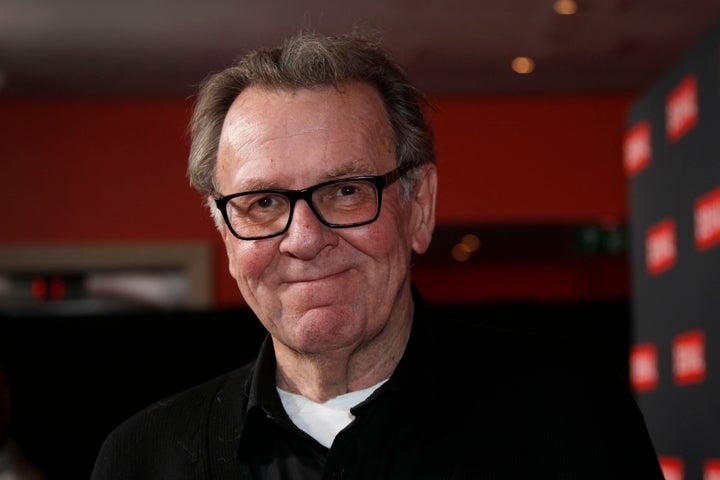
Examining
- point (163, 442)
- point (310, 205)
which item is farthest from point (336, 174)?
point (163, 442)

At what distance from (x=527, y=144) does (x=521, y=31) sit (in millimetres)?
1365

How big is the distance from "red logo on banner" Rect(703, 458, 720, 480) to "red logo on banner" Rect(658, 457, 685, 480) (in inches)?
7.1

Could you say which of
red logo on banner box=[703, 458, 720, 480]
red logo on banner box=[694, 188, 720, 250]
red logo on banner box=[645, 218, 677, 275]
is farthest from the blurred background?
red logo on banner box=[703, 458, 720, 480]

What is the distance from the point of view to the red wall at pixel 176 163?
6.71 meters

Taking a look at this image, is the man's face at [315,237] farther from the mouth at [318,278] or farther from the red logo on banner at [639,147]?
the red logo on banner at [639,147]

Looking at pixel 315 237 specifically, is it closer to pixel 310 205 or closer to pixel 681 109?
pixel 310 205

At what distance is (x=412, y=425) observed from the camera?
53.4 inches

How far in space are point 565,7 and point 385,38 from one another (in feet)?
2.81

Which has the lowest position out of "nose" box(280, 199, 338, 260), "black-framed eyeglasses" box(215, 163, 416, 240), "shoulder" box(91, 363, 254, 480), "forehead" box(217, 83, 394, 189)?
"shoulder" box(91, 363, 254, 480)

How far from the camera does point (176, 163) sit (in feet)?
22.1

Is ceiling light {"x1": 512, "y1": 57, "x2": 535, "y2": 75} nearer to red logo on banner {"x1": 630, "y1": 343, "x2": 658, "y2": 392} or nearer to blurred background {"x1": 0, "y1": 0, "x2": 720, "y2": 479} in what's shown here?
blurred background {"x1": 0, "y1": 0, "x2": 720, "y2": 479}

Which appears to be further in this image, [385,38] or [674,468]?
[385,38]

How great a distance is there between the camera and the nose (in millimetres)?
1352

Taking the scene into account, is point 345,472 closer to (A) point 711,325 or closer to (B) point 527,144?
(A) point 711,325
